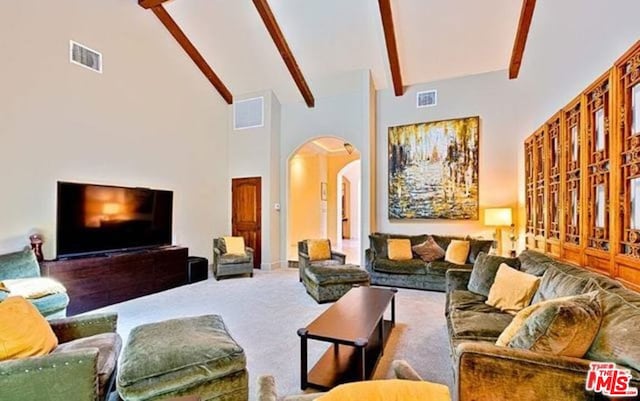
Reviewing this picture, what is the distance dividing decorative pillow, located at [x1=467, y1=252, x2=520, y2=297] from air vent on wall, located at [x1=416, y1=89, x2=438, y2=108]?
3807 mm

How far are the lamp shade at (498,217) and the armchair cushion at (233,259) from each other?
4276mm

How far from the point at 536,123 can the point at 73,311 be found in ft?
21.9

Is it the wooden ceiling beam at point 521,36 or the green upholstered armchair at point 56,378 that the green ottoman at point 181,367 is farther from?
the wooden ceiling beam at point 521,36

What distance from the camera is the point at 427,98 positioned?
21.1 ft

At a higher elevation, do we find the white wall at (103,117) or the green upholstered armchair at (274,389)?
the white wall at (103,117)

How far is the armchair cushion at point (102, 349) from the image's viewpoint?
1866mm

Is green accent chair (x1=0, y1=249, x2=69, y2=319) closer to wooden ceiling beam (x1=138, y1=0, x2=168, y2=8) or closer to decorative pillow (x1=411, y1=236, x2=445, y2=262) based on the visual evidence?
wooden ceiling beam (x1=138, y1=0, x2=168, y2=8)

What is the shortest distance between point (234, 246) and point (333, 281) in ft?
8.78

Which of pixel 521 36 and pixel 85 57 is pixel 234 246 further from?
pixel 521 36

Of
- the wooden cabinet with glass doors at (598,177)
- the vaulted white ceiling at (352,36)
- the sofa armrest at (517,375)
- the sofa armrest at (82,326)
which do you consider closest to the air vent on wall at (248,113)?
the vaulted white ceiling at (352,36)

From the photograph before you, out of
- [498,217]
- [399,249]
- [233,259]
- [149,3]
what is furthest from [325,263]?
[149,3]

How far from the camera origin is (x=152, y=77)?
232 inches

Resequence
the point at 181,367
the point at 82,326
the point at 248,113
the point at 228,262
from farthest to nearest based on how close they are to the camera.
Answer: the point at 248,113 < the point at 228,262 < the point at 82,326 < the point at 181,367

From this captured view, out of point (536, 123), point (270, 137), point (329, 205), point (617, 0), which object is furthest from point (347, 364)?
point (329, 205)
